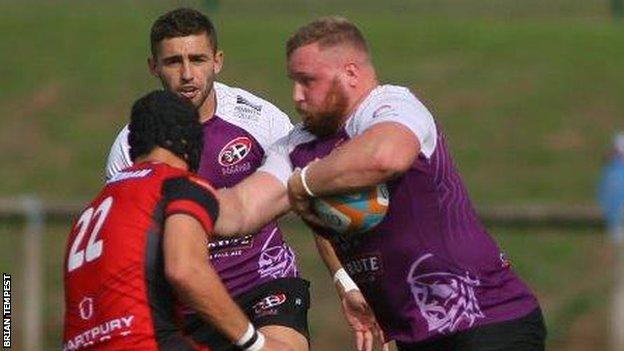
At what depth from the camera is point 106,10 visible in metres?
25.7

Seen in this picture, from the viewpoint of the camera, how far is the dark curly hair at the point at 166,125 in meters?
6.36

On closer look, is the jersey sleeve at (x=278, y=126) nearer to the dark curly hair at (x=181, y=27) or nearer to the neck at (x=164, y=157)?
the dark curly hair at (x=181, y=27)

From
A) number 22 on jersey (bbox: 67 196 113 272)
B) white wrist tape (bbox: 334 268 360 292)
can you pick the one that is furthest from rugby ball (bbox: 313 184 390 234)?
white wrist tape (bbox: 334 268 360 292)

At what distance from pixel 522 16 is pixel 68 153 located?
23.6 ft

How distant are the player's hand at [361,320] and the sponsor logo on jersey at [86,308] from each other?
1.52 metres

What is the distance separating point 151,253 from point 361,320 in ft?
5.52

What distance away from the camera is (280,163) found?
7152 mm

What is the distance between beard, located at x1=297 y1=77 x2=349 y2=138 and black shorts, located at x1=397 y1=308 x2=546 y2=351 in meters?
0.87

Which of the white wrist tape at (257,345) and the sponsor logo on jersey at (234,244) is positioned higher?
the sponsor logo on jersey at (234,244)

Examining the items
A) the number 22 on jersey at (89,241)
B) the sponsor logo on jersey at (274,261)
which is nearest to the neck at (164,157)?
the number 22 on jersey at (89,241)

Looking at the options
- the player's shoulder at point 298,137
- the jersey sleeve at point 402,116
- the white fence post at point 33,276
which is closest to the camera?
the jersey sleeve at point 402,116

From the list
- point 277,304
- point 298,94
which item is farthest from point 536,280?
point 298,94

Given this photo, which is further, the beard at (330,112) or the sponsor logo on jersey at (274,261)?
the sponsor logo on jersey at (274,261)

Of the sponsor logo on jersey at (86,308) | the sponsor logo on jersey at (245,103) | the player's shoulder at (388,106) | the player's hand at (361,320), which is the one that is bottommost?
the player's hand at (361,320)
